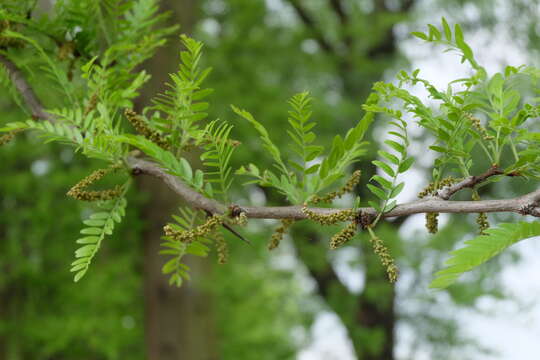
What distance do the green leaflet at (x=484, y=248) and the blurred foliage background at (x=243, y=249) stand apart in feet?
7.87

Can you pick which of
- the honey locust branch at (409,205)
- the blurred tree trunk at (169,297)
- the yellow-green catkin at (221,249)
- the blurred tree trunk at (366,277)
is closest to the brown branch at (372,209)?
the honey locust branch at (409,205)

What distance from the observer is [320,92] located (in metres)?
5.37

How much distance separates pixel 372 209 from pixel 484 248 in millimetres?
131

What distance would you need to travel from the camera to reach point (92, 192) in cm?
76

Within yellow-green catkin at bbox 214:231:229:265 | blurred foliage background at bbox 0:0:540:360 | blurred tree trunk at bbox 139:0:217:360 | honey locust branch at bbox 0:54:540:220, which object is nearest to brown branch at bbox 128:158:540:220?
honey locust branch at bbox 0:54:540:220

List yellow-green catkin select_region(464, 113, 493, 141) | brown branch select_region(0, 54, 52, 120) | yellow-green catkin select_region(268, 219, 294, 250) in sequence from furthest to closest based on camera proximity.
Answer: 1. brown branch select_region(0, 54, 52, 120)
2. yellow-green catkin select_region(268, 219, 294, 250)
3. yellow-green catkin select_region(464, 113, 493, 141)

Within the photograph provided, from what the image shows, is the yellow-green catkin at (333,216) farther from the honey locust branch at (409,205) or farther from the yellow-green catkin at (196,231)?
the yellow-green catkin at (196,231)

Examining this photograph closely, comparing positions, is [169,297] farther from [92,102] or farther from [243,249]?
[92,102]

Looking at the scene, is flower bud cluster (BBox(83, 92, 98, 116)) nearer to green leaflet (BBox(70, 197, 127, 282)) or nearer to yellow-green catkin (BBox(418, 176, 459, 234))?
green leaflet (BBox(70, 197, 127, 282))

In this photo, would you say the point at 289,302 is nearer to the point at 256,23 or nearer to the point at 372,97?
the point at 256,23

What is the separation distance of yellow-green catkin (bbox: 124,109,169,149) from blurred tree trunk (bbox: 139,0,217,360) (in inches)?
116

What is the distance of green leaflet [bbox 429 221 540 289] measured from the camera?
518 mm

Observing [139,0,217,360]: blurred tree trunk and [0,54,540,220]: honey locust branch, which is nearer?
[0,54,540,220]: honey locust branch

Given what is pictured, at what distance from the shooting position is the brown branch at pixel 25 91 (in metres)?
0.87
